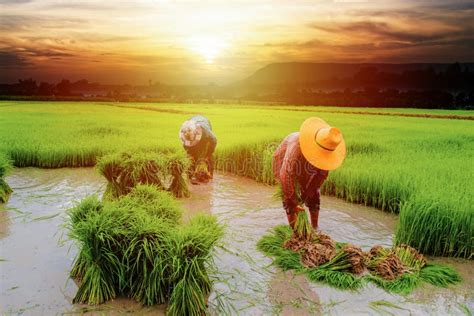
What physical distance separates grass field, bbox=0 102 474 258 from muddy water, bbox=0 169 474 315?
340mm

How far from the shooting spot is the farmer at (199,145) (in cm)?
780

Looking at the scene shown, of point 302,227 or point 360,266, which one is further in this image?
point 302,227

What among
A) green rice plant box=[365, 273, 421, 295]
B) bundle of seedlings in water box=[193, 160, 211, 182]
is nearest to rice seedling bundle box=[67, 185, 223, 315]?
green rice plant box=[365, 273, 421, 295]

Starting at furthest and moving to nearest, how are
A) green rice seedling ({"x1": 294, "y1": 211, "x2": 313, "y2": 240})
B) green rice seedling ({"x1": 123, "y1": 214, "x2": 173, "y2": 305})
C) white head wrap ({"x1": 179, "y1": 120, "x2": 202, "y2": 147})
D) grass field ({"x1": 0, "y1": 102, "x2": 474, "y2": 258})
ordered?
white head wrap ({"x1": 179, "y1": 120, "x2": 202, "y2": 147}), grass field ({"x1": 0, "y1": 102, "x2": 474, "y2": 258}), green rice seedling ({"x1": 294, "y1": 211, "x2": 313, "y2": 240}), green rice seedling ({"x1": 123, "y1": 214, "x2": 173, "y2": 305})

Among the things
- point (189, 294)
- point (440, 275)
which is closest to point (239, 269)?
point (189, 294)

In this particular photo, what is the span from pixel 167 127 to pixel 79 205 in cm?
1084

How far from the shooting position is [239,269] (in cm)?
440

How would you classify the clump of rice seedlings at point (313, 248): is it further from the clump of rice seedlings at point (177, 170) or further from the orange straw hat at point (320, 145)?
the clump of rice seedlings at point (177, 170)

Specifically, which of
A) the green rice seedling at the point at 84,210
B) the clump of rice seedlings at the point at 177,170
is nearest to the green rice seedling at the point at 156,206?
the green rice seedling at the point at 84,210

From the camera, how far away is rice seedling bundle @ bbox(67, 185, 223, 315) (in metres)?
3.60

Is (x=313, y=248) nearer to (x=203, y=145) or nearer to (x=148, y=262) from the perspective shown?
(x=148, y=262)

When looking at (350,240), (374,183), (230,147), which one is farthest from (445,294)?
(230,147)

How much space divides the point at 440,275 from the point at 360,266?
0.71m

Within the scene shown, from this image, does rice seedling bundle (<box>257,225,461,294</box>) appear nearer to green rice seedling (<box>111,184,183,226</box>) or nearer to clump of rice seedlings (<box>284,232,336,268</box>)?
clump of rice seedlings (<box>284,232,336,268</box>)
